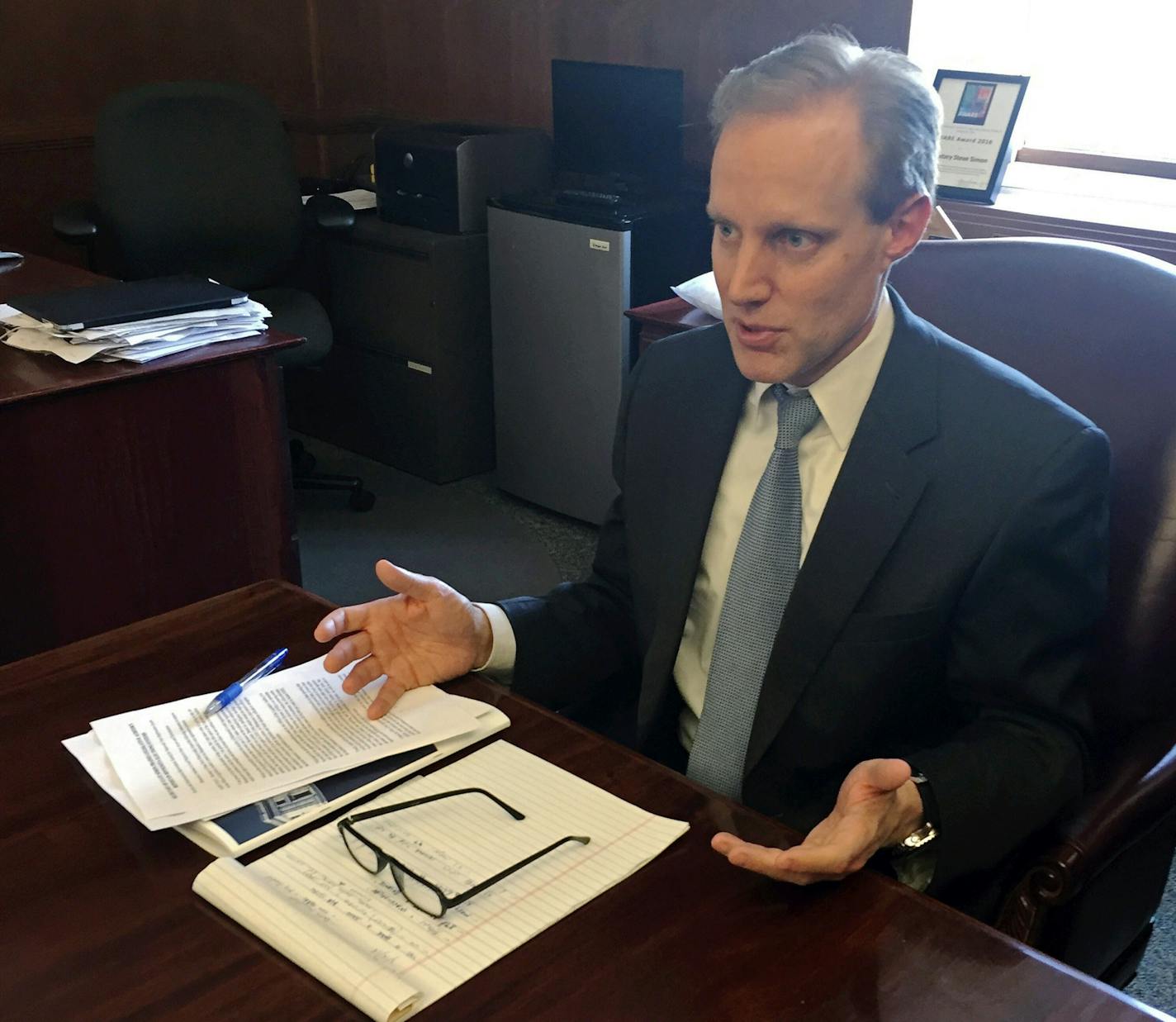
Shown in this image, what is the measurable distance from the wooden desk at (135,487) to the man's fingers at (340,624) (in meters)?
1.11

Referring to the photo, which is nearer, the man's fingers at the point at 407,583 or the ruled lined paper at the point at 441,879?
the ruled lined paper at the point at 441,879

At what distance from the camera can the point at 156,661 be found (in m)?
1.20

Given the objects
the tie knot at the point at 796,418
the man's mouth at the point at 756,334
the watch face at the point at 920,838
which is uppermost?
the man's mouth at the point at 756,334

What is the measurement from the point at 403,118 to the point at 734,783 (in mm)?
3550

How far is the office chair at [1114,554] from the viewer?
1.09m

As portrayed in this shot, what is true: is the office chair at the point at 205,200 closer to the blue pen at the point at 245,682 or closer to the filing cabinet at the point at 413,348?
the filing cabinet at the point at 413,348

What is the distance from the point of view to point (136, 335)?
2.26m

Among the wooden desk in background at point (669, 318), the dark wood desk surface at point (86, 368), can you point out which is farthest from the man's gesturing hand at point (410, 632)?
the wooden desk in background at point (669, 318)

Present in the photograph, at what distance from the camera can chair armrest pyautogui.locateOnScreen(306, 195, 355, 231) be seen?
350 cm

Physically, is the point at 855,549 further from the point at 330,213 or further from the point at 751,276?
the point at 330,213

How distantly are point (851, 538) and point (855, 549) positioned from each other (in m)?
0.01

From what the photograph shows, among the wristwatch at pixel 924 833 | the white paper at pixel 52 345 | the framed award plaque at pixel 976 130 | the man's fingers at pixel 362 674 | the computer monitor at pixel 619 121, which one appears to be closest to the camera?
the wristwatch at pixel 924 833

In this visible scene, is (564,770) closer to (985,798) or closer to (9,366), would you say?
(985,798)

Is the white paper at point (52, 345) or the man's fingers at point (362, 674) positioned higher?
the man's fingers at point (362, 674)
